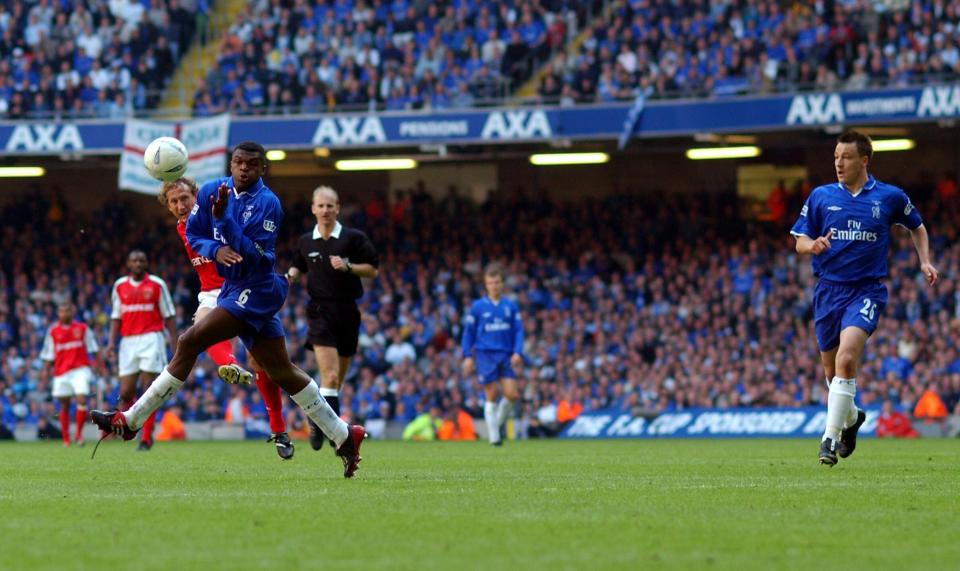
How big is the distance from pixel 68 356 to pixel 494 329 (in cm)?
639

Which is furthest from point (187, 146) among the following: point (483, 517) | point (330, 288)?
point (483, 517)

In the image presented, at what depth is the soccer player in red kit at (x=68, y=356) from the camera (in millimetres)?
22328

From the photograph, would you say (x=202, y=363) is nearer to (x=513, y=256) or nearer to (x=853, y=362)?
(x=513, y=256)

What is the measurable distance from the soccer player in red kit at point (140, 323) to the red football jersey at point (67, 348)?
3.79 metres

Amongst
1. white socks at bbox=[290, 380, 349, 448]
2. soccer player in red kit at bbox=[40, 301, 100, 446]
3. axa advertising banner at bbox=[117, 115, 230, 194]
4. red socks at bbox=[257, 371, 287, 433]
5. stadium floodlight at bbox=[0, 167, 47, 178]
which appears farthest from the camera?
stadium floodlight at bbox=[0, 167, 47, 178]

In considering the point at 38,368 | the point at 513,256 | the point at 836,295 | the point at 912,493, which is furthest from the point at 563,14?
the point at 912,493

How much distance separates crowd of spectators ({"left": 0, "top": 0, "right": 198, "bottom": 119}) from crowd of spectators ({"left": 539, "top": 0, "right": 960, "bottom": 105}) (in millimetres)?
9120

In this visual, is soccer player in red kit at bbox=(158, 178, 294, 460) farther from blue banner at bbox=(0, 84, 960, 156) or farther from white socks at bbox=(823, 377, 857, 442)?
blue banner at bbox=(0, 84, 960, 156)

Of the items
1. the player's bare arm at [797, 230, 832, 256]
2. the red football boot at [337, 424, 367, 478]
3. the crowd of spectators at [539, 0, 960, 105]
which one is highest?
the crowd of spectators at [539, 0, 960, 105]

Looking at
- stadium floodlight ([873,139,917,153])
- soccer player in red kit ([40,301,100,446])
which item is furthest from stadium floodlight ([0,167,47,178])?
stadium floodlight ([873,139,917,153])

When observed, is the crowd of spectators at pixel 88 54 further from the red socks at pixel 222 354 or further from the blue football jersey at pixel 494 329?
the red socks at pixel 222 354

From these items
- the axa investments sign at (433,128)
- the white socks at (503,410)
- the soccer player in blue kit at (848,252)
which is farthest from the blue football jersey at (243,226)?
the axa investments sign at (433,128)

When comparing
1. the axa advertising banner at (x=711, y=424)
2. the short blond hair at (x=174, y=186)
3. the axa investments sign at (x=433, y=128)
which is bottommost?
the axa advertising banner at (x=711, y=424)

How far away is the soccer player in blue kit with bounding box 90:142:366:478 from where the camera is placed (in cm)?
1029
